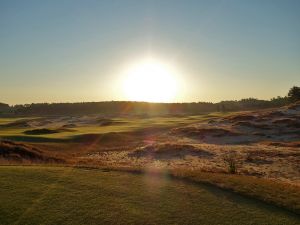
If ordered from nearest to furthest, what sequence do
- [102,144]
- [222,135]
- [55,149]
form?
[55,149]
[102,144]
[222,135]

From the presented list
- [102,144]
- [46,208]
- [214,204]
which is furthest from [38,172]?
[102,144]

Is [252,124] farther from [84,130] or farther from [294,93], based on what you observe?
[294,93]

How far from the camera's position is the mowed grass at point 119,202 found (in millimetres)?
13660

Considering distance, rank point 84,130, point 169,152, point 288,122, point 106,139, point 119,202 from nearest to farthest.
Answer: point 119,202 → point 169,152 → point 106,139 → point 288,122 → point 84,130

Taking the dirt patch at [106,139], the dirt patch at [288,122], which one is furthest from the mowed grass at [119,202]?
the dirt patch at [288,122]

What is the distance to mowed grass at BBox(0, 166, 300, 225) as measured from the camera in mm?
13660

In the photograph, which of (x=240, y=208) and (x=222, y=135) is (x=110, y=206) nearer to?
(x=240, y=208)

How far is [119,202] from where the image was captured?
15250mm

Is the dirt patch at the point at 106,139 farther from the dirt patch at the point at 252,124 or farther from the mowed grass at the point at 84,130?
the dirt patch at the point at 252,124

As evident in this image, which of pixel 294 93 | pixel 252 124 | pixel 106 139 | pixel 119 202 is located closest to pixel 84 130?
pixel 106 139

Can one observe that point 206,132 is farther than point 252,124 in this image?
No

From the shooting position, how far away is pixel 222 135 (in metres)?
62.2

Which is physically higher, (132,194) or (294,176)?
(132,194)

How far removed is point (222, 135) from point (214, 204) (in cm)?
4787
